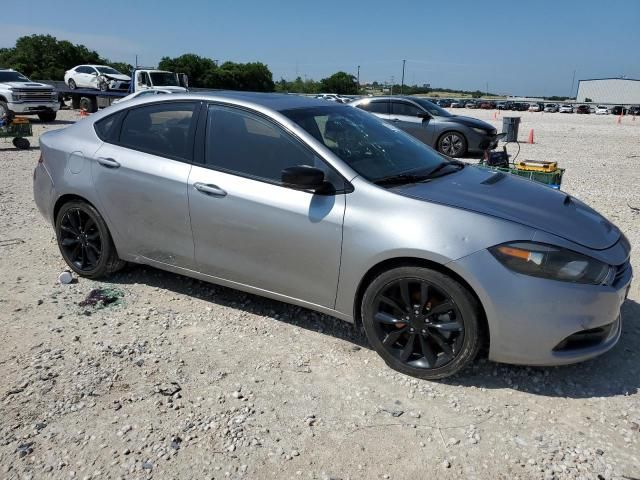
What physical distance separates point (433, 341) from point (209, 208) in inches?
71.1

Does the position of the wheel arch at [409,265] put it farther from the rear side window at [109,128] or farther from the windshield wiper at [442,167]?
the rear side window at [109,128]

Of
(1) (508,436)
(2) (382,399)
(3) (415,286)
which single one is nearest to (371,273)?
(3) (415,286)

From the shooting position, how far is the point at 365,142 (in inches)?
153

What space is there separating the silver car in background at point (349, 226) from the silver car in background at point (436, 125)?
31.2 feet

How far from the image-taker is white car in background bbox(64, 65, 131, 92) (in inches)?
1101

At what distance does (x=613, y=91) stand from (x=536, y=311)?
151 m

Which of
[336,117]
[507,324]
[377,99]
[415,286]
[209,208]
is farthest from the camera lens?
[377,99]

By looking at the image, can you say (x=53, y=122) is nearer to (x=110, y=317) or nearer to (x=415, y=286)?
(x=110, y=317)

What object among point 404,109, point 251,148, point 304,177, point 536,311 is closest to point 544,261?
point 536,311

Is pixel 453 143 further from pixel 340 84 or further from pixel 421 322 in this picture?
pixel 340 84

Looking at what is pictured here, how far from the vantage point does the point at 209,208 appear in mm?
3771

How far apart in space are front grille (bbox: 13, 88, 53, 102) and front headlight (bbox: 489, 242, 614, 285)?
20.0m

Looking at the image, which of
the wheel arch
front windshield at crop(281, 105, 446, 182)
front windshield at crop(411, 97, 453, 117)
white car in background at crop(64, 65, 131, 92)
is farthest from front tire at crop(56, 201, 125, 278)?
white car in background at crop(64, 65, 131, 92)

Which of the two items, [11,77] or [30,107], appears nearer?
[30,107]
